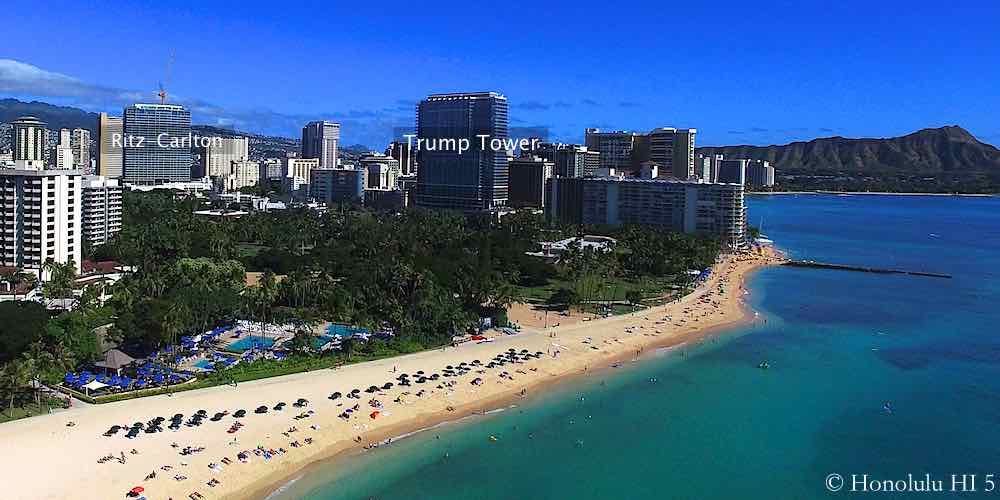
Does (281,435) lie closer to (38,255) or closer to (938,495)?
(938,495)

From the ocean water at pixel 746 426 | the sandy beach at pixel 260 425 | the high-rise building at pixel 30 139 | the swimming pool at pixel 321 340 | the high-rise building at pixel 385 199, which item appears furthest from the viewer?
the high-rise building at pixel 385 199

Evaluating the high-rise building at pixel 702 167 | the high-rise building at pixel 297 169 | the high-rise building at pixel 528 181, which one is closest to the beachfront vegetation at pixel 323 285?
the high-rise building at pixel 528 181

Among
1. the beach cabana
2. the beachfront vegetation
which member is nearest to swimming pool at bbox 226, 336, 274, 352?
the beachfront vegetation

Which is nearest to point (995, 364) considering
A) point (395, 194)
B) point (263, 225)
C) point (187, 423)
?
point (187, 423)

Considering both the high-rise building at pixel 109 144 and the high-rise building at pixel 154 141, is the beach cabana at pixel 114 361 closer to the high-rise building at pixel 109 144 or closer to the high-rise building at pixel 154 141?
the high-rise building at pixel 154 141

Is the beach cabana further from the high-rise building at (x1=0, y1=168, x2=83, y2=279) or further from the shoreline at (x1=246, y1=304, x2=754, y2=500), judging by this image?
the high-rise building at (x1=0, y1=168, x2=83, y2=279)
